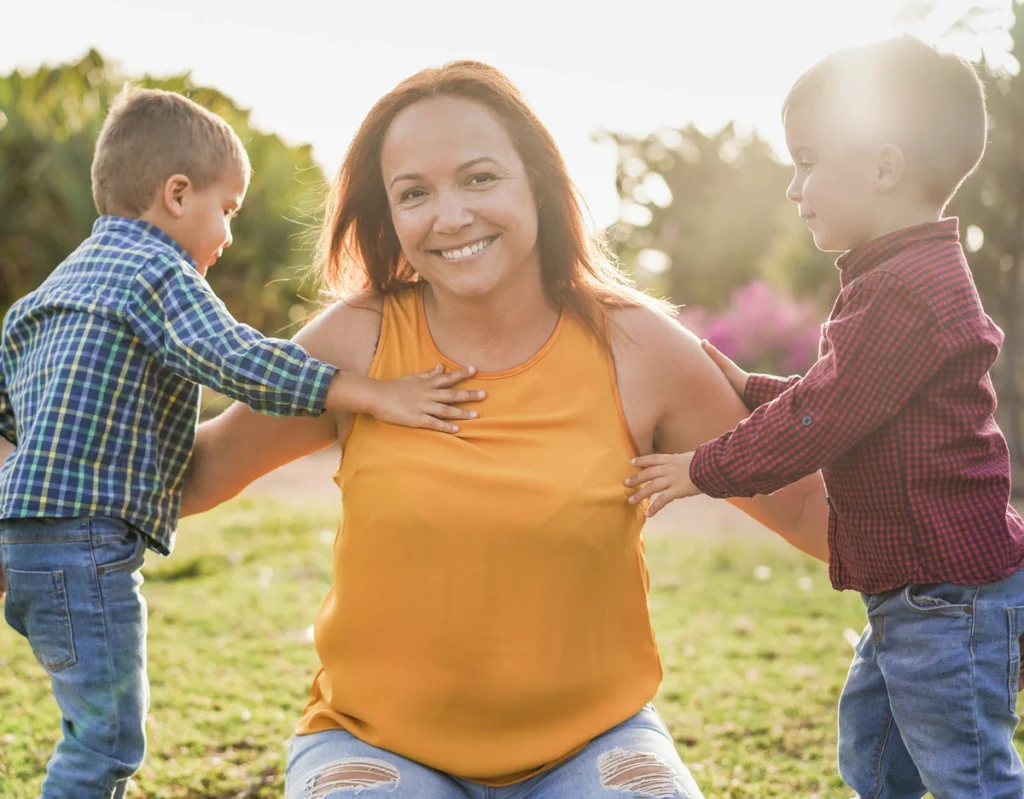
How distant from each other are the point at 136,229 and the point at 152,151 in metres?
0.19

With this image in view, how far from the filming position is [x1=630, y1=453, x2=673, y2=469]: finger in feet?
7.04

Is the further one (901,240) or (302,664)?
(302,664)

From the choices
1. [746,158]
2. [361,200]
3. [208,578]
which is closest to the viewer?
[361,200]

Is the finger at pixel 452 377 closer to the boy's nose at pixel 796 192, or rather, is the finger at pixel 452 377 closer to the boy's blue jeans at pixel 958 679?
the boy's nose at pixel 796 192

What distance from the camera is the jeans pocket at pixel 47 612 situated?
2367mm

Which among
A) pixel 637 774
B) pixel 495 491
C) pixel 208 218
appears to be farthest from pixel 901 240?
pixel 208 218

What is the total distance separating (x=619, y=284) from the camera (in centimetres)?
250

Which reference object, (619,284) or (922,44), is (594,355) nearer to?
(619,284)

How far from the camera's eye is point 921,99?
2010 millimetres

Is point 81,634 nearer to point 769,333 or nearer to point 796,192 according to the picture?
point 796,192

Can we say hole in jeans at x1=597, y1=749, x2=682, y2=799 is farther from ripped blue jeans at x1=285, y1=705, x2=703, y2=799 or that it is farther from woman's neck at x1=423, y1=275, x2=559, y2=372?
woman's neck at x1=423, y1=275, x2=559, y2=372

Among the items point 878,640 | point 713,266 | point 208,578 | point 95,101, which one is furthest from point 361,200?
point 713,266

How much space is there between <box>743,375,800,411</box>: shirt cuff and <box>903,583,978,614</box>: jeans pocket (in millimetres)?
533

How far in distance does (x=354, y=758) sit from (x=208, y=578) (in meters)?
3.73
